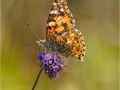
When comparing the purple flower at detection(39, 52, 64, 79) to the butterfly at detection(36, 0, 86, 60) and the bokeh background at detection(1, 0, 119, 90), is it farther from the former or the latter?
the bokeh background at detection(1, 0, 119, 90)

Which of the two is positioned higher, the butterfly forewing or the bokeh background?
the butterfly forewing

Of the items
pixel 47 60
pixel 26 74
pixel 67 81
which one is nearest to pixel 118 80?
pixel 67 81

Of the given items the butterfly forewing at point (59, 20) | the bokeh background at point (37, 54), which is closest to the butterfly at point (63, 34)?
the butterfly forewing at point (59, 20)

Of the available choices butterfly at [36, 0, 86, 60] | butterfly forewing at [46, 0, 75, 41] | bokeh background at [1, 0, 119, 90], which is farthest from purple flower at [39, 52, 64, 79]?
bokeh background at [1, 0, 119, 90]

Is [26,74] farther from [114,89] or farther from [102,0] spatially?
[102,0]

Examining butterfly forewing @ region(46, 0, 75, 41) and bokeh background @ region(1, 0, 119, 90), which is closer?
butterfly forewing @ region(46, 0, 75, 41)

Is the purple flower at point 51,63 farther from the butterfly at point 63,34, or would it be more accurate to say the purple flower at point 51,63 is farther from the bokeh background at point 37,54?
the bokeh background at point 37,54

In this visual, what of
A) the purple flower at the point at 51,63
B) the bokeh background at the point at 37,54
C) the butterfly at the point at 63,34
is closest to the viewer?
the purple flower at the point at 51,63
